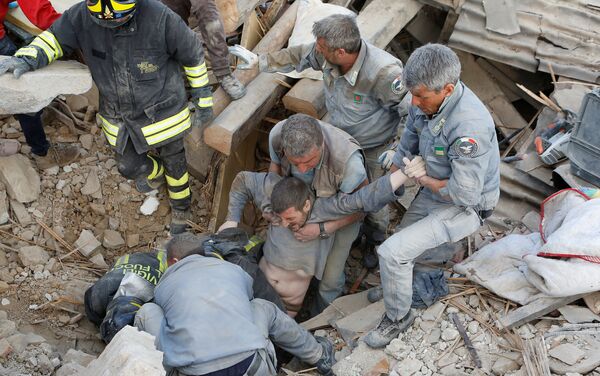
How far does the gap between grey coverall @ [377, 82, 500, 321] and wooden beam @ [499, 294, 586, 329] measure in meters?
0.63

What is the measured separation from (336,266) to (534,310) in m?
1.61

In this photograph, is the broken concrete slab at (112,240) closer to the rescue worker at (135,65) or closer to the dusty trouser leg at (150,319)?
the rescue worker at (135,65)

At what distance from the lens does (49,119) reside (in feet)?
19.1

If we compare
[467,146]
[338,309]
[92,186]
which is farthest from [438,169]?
[92,186]

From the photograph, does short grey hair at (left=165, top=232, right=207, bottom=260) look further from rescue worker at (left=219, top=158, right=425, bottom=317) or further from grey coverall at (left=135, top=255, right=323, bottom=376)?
rescue worker at (left=219, top=158, right=425, bottom=317)

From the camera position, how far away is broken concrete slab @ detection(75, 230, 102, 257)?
5.25 meters

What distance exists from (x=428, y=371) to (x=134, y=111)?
287cm

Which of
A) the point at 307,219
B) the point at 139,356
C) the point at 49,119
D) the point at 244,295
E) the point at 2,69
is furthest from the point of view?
the point at 49,119

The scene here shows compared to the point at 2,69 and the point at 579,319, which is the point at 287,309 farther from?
the point at 2,69

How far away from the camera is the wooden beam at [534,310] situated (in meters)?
4.05

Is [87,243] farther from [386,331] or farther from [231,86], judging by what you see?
[386,331]

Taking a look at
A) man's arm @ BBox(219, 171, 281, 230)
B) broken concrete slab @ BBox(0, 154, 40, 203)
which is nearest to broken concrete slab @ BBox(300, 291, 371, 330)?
man's arm @ BBox(219, 171, 281, 230)

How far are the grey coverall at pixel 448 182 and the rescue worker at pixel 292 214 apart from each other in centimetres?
30

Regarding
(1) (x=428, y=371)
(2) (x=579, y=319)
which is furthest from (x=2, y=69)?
(2) (x=579, y=319)
